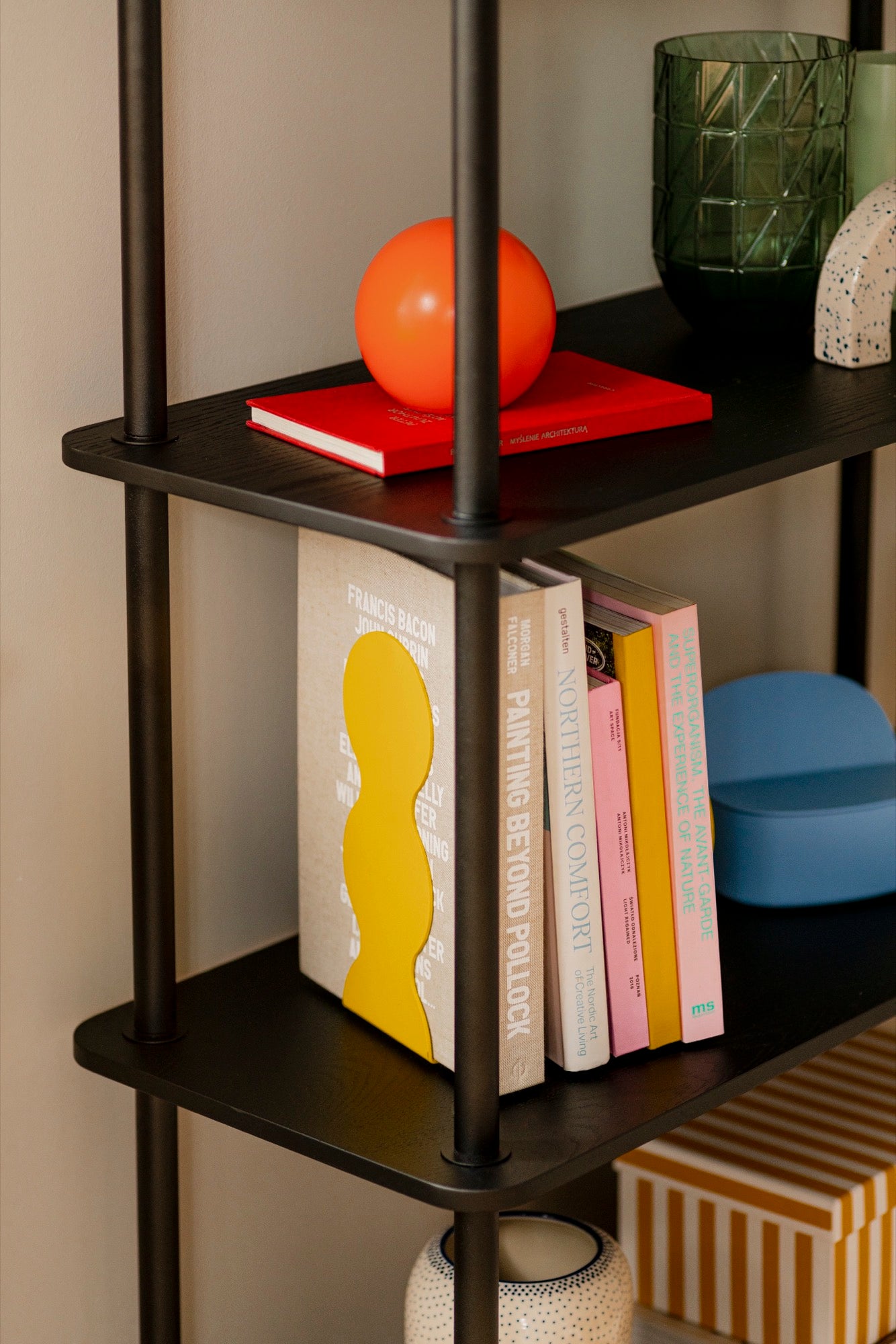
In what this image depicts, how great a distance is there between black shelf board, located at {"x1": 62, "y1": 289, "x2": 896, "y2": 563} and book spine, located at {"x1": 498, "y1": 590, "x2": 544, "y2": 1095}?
0.23 ft

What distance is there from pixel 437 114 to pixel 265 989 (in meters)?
0.60

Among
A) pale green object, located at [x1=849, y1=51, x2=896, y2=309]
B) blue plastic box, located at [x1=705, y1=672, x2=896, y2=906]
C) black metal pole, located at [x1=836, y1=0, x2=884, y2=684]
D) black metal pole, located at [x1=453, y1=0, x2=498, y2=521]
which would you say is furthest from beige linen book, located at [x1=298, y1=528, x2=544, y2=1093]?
black metal pole, located at [x1=836, y1=0, x2=884, y2=684]

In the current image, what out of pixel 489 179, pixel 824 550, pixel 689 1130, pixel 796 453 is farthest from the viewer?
pixel 824 550

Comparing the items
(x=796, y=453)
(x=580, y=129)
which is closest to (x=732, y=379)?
(x=796, y=453)

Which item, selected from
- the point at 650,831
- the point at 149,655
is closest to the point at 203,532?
the point at 149,655

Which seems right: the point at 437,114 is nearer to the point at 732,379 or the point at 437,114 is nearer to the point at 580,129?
the point at 580,129

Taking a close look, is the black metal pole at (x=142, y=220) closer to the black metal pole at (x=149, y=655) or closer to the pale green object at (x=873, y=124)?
the black metal pole at (x=149, y=655)

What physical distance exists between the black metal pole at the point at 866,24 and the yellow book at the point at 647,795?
66 cm

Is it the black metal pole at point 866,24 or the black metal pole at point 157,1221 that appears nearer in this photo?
the black metal pole at point 157,1221

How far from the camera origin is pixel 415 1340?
1.03m

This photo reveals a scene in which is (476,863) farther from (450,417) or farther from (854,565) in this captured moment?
(854,565)

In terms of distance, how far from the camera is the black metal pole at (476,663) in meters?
0.70

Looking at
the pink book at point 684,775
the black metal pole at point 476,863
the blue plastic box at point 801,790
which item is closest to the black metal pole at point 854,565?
the blue plastic box at point 801,790

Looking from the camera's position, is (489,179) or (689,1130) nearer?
(489,179)
